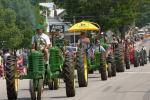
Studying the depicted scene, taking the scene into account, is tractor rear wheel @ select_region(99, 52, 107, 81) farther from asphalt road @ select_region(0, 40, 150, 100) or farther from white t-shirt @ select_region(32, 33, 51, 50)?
white t-shirt @ select_region(32, 33, 51, 50)

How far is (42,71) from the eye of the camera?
55.3ft

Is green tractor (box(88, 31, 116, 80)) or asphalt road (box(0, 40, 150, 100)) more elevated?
green tractor (box(88, 31, 116, 80))

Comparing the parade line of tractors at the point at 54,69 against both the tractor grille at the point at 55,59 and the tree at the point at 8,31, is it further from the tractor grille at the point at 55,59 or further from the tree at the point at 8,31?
the tree at the point at 8,31

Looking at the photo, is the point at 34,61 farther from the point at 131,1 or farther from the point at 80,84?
the point at 131,1

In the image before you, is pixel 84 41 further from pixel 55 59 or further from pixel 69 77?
pixel 69 77

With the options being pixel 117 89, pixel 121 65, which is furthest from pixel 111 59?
pixel 117 89

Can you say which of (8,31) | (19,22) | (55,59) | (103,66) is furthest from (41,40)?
(19,22)

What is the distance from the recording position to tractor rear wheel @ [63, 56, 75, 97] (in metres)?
18.1

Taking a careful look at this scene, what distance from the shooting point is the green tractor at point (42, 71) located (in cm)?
1672

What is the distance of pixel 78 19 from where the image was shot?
82750 millimetres

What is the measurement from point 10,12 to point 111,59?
1674 inches

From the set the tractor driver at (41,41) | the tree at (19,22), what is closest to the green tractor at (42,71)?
the tractor driver at (41,41)

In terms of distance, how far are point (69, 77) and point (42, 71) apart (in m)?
1.48

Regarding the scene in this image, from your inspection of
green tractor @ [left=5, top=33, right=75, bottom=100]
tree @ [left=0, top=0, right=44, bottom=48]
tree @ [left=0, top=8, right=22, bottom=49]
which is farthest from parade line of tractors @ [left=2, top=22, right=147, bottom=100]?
tree @ [left=0, top=8, right=22, bottom=49]
